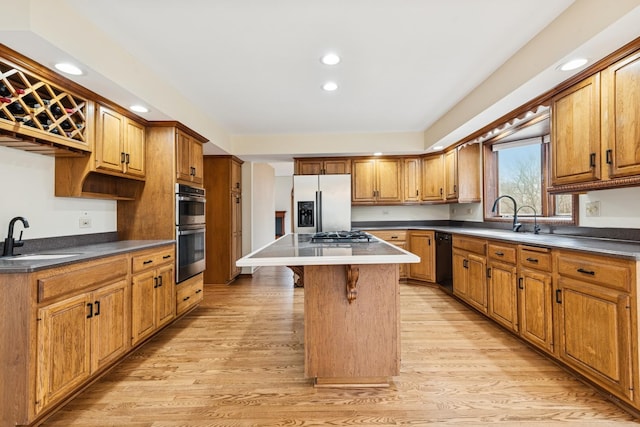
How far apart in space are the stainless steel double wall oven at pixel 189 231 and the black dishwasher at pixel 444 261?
316 centimetres

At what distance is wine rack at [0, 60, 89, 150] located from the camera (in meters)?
1.82

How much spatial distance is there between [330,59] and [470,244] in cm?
245

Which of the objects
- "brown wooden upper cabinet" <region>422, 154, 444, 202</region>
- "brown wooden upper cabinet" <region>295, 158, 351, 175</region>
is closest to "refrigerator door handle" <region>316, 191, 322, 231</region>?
"brown wooden upper cabinet" <region>295, 158, 351, 175</region>

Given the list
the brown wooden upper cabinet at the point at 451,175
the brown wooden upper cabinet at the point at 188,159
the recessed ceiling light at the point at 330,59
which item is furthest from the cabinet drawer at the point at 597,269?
the brown wooden upper cabinet at the point at 188,159

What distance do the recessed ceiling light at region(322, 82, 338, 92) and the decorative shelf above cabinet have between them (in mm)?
2018

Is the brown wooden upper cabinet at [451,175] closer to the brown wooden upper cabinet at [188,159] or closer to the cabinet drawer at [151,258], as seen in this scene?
the brown wooden upper cabinet at [188,159]

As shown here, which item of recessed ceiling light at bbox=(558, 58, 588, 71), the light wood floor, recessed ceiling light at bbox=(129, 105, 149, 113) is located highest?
recessed ceiling light at bbox=(558, 58, 588, 71)

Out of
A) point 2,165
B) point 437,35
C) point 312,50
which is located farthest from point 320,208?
A: point 2,165

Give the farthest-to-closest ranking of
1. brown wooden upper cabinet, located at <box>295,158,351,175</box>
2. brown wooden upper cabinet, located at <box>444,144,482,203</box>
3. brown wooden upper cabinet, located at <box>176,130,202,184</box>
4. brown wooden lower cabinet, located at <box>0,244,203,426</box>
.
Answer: brown wooden upper cabinet, located at <box>295,158,351,175</box>, brown wooden upper cabinet, located at <box>444,144,482,203</box>, brown wooden upper cabinet, located at <box>176,130,202,184</box>, brown wooden lower cabinet, located at <box>0,244,203,426</box>

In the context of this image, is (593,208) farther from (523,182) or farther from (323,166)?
(323,166)

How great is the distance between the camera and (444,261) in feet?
14.2

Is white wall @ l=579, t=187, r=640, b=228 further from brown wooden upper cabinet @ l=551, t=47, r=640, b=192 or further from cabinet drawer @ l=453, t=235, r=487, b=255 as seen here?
cabinet drawer @ l=453, t=235, r=487, b=255

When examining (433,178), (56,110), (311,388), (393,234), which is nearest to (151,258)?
(56,110)

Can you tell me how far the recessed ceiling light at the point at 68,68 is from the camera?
201 centimetres
